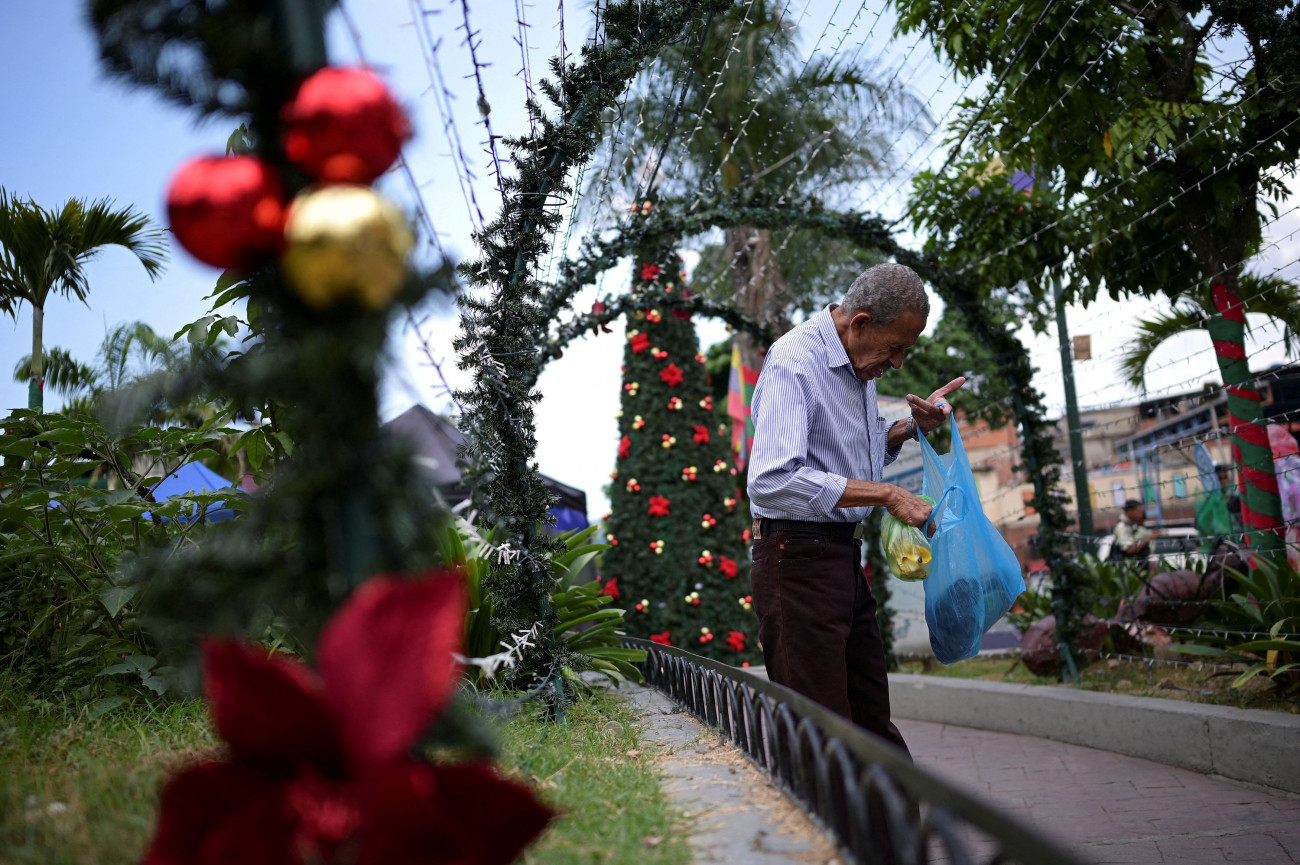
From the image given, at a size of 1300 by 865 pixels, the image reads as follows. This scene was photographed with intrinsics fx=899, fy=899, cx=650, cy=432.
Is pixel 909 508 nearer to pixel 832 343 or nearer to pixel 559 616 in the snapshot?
pixel 832 343

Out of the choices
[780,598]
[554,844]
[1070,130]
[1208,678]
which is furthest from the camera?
[1070,130]

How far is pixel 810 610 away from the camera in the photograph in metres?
2.67

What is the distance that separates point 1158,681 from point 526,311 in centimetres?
487

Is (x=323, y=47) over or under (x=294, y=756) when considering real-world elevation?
over

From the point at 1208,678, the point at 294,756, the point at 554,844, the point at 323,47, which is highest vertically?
the point at 323,47

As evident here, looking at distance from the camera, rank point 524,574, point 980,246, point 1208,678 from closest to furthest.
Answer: point 524,574
point 1208,678
point 980,246

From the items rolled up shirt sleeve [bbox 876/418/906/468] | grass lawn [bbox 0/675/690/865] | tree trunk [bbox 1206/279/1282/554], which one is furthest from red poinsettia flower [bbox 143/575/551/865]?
tree trunk [bbox 1206/279/1282/554]

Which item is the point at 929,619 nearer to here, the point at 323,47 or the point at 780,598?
the point at 780,598

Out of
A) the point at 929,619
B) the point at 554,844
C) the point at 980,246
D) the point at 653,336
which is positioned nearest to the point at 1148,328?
the point at 980,246

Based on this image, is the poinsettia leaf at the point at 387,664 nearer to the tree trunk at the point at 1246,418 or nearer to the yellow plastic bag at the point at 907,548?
the yellow plastic bag at the point at 907,548

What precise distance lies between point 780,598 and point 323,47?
1.99 m

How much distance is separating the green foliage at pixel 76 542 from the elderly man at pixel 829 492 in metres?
1.82

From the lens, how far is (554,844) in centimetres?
151

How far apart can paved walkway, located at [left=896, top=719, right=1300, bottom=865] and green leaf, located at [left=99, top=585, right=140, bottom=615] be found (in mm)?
2464
